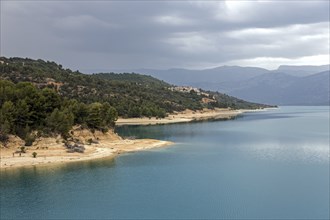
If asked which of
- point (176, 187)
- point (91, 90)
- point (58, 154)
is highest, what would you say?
point (91, 90)

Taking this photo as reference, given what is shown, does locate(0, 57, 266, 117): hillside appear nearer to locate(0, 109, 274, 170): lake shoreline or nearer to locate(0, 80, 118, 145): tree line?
locate(0, 80, 118, 145): tree line

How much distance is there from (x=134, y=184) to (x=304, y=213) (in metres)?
19.8

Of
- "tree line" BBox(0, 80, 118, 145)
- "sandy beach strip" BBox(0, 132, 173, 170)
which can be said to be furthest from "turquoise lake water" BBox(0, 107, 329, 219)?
"tree line" BBox(0, 80, 118, 145)

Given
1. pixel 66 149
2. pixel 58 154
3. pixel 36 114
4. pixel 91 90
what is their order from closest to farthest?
1. pixel 58 154
2. pixel 66 149
3. pixel 36 114
4. pixel 91 90

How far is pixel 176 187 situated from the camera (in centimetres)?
4625

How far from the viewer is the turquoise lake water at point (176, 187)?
37.0 m

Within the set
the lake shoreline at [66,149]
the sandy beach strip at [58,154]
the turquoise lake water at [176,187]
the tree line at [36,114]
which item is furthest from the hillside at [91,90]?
the turquoise lake water at [176,187]

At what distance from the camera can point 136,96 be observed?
17162 centimetres

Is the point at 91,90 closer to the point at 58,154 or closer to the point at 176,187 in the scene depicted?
the point at 58,154

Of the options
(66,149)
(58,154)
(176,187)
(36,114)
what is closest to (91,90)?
(36,114)

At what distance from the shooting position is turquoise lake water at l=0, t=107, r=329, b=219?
37.0 m

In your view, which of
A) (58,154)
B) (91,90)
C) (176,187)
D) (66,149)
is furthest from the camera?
(91,90)

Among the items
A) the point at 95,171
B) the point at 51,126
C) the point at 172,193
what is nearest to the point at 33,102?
the point at 51,126

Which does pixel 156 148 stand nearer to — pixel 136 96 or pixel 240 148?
pixel 240 148
